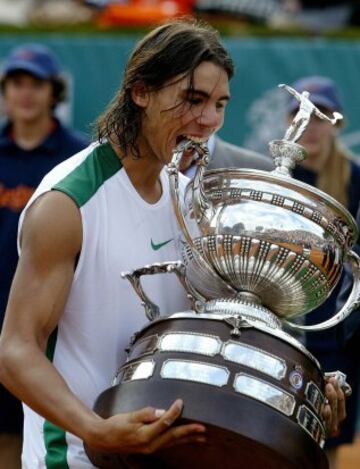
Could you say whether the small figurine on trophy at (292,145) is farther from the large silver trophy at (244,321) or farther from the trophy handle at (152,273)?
the trophy handle at (152,273)

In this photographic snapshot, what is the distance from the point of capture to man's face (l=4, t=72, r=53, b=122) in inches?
246

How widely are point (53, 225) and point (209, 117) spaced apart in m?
0.45

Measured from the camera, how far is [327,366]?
5.25m

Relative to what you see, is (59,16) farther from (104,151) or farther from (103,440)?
(103,440)

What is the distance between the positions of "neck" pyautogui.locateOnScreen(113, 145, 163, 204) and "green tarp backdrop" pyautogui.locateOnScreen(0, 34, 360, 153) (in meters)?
4.43

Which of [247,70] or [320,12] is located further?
[320,12]

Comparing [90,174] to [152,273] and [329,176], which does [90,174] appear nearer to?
[152,273]

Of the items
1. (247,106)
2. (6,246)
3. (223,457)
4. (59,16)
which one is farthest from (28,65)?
(223,457)

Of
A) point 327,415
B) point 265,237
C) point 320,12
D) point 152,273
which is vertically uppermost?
point 320,12

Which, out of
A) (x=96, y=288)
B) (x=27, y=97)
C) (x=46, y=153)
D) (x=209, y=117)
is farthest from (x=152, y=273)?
(x=27, y=97)

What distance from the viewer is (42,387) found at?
307 cm

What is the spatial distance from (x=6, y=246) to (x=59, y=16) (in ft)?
12.2

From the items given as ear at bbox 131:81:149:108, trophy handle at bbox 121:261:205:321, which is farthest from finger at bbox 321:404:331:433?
ear at bbox 131:81:149:108

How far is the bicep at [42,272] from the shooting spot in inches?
124
